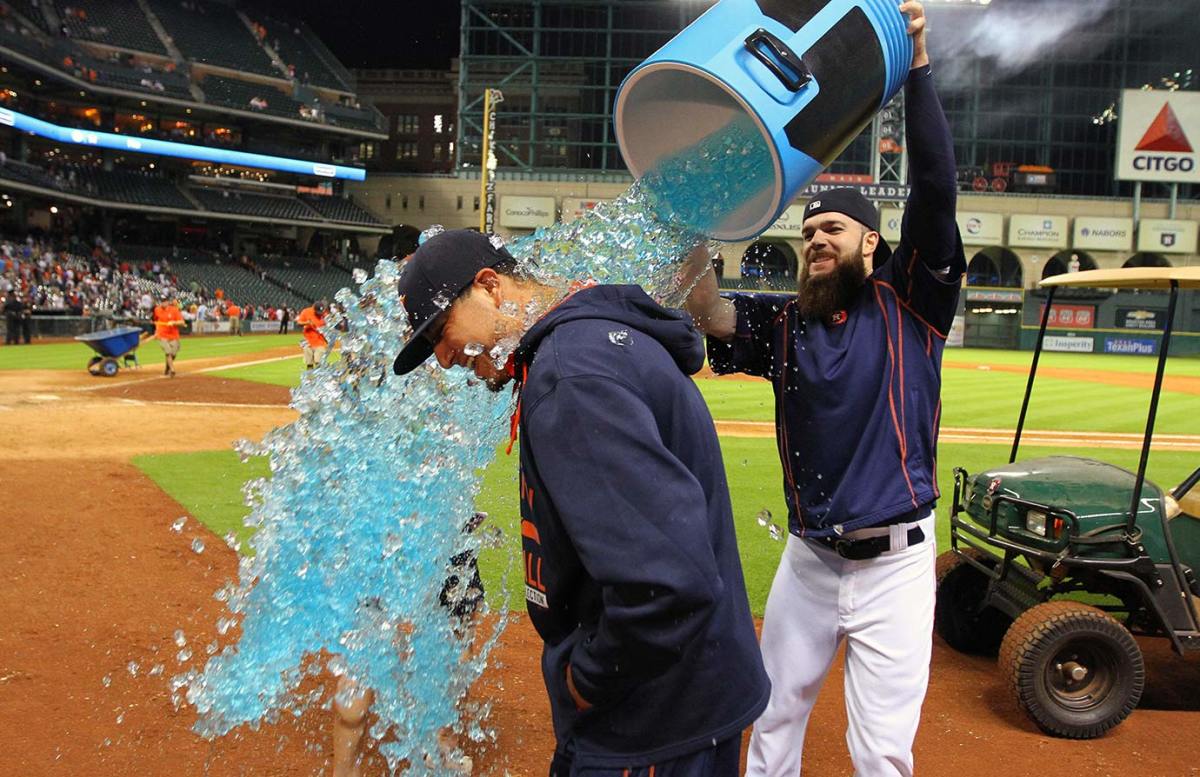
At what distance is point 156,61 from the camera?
170ft

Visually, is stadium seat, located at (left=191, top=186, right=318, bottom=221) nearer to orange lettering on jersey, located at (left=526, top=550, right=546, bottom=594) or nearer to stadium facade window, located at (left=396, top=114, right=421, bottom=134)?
stadium facade window, located at (left=396, top=114, right=421, bottom=134)

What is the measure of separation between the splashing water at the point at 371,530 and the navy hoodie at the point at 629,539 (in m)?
1.16

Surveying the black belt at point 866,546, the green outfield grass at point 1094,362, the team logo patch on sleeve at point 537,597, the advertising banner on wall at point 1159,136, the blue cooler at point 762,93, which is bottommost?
the green outfield grass at point 1094,362

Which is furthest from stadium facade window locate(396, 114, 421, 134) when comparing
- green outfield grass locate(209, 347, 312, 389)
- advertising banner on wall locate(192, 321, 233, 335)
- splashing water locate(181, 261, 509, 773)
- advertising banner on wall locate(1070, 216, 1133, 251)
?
splashing water locate(181, 261, 509, 773)

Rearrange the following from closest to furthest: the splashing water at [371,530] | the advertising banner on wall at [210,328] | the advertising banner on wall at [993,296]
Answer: the splashing water at [371,530]
the advertising banner on wall at [210,328]
the advertising banner on wall at [993,296]

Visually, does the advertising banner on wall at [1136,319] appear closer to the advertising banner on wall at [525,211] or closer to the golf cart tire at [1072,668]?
the advertising banner on wall at [525,211]

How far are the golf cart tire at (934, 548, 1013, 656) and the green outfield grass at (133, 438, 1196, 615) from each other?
114cm

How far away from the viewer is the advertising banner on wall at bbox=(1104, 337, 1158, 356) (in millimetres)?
43250

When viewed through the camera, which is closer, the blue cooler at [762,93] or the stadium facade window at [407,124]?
the blue cooler at [762,93]

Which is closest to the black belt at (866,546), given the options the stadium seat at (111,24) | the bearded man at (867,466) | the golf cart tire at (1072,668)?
the bearded man at (867,466)

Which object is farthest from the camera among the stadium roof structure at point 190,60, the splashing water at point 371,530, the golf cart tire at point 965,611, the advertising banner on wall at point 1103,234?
the advertising banner on wall at point 1103,234

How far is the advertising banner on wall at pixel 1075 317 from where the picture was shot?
44.4 metres

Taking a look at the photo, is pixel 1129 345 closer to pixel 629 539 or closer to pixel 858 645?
pixel 858 645

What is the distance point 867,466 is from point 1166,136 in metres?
59.7
